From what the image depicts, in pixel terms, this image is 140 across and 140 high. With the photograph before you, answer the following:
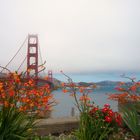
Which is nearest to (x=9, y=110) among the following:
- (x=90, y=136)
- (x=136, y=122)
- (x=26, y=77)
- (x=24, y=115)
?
(x=24, y=115)

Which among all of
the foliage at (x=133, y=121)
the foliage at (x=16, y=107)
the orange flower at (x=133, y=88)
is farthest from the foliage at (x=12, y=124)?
the orange flower at (x=133, y=88)

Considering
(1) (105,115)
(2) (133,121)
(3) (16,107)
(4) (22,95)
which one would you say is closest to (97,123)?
(1) (105,115)

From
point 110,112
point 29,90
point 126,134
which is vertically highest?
point 29,90

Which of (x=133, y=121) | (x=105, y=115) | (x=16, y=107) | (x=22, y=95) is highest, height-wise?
(x=22, y=95)

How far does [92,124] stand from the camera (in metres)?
5.98

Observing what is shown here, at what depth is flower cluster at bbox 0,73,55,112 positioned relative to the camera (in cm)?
490

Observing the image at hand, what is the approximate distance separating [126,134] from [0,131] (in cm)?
302

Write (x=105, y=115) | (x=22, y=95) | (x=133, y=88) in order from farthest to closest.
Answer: (x=133, y=88)
(x=105, y=115)
(x=22, y=95)

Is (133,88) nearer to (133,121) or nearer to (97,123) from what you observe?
(133,121)

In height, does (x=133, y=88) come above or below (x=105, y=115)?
above

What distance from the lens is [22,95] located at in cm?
525

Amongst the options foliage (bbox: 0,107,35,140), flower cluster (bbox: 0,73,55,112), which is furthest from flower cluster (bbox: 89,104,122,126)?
foliage (bbox: 0,107,35,140)

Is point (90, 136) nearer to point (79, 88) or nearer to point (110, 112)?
point (110, 112)

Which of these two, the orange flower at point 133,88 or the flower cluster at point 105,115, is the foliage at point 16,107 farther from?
the orange flower at point 133,88
